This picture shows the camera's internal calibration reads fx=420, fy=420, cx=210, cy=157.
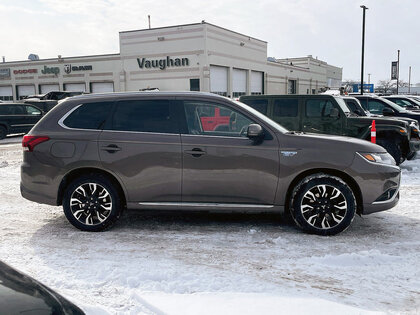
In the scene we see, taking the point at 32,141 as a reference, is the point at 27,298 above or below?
below

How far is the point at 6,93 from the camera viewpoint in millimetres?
49594

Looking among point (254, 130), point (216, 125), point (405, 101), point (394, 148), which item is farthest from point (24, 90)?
point (254, 130)

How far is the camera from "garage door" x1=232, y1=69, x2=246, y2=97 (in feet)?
137

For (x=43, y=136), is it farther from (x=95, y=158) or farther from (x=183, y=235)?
(x=183, y=235)

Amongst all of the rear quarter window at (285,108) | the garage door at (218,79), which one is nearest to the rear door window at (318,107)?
the rear quarter window at (285,108)

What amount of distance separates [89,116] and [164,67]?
34501 millimetres

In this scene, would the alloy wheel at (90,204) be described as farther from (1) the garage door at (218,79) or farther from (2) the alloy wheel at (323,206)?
(1) the garage door at (218,79)

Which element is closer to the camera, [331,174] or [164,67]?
[331,174]

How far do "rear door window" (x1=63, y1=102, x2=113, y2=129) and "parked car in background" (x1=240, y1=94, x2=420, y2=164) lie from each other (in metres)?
5.29

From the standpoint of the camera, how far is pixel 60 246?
16.1ft

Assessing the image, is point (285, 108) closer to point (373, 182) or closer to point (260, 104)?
point (260, 104)

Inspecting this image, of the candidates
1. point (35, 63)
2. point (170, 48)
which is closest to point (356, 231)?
point (170, 48)

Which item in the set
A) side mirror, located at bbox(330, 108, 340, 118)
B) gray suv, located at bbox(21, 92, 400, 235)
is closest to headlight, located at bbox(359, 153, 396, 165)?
gray suv, located at bbox(21, 92, 400, 235)

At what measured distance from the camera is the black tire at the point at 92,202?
5.34 meters
